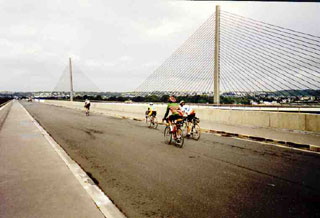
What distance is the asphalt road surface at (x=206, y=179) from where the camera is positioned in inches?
157

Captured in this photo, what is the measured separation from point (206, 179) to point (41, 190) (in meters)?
3.25

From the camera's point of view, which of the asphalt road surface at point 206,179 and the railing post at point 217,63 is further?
the railing post at point 217,63

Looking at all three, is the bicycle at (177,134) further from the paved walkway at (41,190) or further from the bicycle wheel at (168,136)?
the paved walkway at (41,190)

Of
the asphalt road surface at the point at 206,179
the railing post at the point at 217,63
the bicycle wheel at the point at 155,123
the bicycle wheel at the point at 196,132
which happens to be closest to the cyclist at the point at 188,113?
the bicycle wheel at the point at 196,132

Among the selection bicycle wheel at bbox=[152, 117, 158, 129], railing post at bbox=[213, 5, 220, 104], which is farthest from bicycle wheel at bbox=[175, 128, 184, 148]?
railing post at bbox=[213, 5, 220, 104]

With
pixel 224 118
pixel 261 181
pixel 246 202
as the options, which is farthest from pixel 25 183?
pixel 224 118

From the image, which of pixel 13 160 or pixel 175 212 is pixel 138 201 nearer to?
pixel 175 212

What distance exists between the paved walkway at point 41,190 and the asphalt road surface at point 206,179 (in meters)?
0.53

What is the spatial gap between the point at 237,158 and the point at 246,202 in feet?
10.3

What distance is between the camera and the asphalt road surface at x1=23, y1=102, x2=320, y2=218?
13.1 feet

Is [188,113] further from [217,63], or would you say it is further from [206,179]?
[217,63]

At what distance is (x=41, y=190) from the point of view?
4.68 meters

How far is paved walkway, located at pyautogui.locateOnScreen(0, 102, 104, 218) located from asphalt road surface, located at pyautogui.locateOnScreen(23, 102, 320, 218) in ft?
1.75

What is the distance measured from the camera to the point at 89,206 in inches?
156
